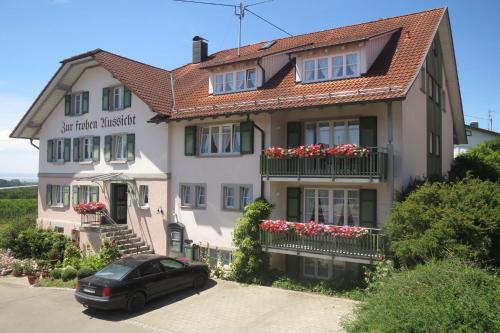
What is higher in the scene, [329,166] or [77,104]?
[77,104]

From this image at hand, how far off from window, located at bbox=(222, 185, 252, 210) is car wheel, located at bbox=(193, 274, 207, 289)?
11.1ft

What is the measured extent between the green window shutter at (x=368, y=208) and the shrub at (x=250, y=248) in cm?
358

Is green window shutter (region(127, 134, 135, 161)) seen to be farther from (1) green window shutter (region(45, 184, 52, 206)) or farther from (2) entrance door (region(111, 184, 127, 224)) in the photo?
(1) green window shutter (region(45, 184, 52, 206))

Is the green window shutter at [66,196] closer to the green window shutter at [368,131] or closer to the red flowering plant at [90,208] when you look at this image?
the red flowering plant at [90,208]

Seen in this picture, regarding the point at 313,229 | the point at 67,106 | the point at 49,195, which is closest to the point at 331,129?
the point at 313,229

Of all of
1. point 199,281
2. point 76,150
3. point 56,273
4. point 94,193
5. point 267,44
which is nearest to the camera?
point 199,281

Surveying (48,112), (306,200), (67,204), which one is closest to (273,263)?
(306,200)

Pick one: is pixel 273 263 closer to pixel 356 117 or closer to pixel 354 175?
pixel 354 175

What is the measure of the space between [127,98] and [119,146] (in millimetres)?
2637

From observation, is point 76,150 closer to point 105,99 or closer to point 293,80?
point 105,99

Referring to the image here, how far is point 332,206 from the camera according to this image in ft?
51.7

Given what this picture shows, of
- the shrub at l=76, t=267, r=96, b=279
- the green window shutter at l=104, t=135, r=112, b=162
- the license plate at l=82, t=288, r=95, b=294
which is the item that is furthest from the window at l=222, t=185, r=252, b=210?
the green window shutter at l=104, t=135, r=112, b=162

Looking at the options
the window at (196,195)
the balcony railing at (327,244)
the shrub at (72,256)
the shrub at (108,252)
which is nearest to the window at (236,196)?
the window at (196,195)

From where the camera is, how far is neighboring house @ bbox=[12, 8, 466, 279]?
14.5 meters
